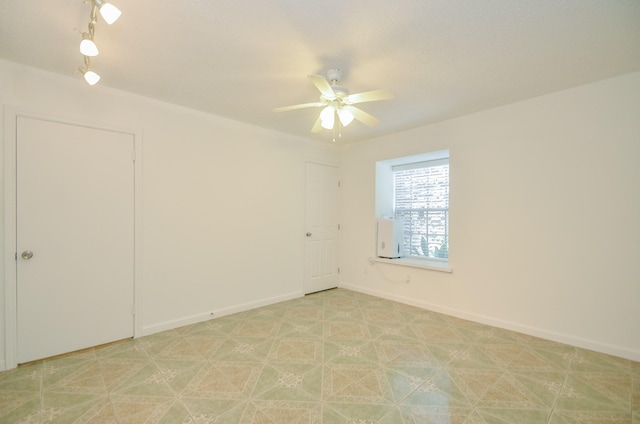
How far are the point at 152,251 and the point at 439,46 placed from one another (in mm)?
3176

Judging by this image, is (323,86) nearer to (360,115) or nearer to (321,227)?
(360,115)

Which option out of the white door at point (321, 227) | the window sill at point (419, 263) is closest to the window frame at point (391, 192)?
the window sill at point (419, 263)

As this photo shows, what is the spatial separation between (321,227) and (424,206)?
1601 millimetres

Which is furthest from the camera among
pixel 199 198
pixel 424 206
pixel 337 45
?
pixel 424 206

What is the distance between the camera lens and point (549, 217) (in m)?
2.88

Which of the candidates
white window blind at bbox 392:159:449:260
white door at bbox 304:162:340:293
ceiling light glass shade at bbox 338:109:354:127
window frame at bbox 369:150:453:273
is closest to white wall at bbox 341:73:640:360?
window frame at bbox 369:150:453:273

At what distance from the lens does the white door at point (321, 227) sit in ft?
14.7

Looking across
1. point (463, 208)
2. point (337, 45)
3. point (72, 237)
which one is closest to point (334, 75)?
point (337, 45)

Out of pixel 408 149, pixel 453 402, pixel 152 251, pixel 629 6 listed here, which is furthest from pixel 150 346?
pixel 629 6

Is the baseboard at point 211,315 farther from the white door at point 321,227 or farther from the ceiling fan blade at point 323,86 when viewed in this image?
the ceiling fan blade at point 323,86

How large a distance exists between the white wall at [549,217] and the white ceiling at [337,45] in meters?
0.34

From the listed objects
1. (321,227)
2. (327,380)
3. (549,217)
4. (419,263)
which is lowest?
(327,380)

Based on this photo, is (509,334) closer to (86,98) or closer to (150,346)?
(150,346)

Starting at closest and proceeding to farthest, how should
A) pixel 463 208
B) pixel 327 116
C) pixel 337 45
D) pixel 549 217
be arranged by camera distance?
pixel 337 45, pixel 327 116, pixel 549 217, pixel 463 208
